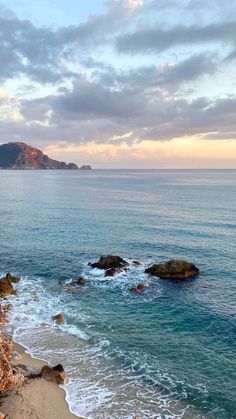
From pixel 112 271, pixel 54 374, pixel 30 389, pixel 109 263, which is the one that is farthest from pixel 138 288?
pixel 30 389

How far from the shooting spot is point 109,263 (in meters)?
58.4

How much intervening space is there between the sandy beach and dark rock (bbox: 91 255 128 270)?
28.6 metres

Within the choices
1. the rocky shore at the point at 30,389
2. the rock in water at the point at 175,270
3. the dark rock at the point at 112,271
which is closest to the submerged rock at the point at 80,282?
the dark rock at the point at 112,271

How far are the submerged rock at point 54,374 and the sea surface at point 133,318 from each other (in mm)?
731

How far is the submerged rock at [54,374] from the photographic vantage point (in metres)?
30.3

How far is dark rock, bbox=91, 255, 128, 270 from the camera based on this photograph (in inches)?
2283

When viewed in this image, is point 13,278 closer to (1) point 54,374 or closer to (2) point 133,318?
(2) point 133,318

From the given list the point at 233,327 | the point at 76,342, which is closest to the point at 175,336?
the point at 233,327

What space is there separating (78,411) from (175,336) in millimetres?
13345

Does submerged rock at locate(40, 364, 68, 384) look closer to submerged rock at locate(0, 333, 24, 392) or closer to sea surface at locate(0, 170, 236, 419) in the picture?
sea surface at locate(0, 170, 236, 419)

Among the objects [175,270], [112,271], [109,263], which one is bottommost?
[112,271]

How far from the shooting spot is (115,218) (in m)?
97.7

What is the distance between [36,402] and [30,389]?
58.0 inches

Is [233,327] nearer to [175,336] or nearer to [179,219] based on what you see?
[175,336]
